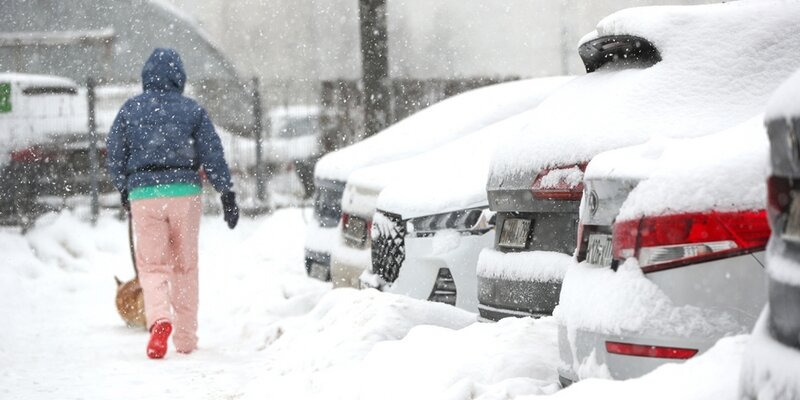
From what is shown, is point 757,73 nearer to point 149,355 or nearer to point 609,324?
point 609,324

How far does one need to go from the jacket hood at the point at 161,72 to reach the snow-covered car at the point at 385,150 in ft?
4.35

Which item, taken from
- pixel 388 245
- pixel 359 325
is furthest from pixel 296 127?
pixel 359 325

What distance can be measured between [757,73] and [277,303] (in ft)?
18.3

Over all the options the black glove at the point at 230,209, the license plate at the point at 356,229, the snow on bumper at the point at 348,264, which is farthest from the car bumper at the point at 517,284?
the black glove at the point at 230,209

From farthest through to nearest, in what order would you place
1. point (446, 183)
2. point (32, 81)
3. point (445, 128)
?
point (32, 81)
point (445, 128)
point (446, 183)

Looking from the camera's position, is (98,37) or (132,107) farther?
(98,37)

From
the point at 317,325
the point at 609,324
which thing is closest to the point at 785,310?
the point at 609,324

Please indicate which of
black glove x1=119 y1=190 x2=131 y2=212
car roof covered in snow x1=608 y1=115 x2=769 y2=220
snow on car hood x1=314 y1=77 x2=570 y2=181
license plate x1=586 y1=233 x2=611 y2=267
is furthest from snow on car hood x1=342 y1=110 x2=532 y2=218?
car roof covered in snow x1=608 y1=115 x2=769 y2=220

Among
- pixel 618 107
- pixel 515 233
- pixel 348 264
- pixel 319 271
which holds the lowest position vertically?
pixel 319 271

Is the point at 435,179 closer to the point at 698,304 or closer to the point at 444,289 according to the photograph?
the point at 444,289

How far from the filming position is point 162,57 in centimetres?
805

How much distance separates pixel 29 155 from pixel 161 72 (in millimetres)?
8967

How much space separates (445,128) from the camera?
8664mm

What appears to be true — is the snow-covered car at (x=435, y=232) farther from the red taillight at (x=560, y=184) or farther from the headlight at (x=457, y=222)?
the red taillight at (x=560, y=184)
